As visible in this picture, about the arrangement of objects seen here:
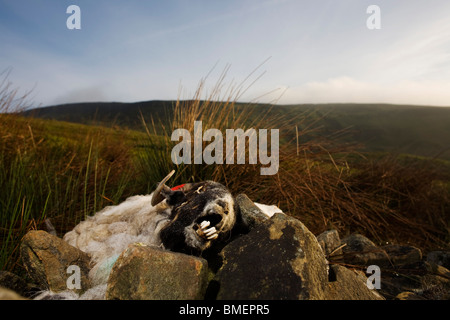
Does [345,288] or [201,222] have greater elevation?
[201,222]

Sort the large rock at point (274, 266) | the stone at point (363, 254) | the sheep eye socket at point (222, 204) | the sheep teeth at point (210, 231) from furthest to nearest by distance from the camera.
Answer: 1. the stone at point (363, 254)
2. the sheep eye socket at point (222, 204)
3. the sheep teeth at point (210, 231)
4. the large rock at point (274, 266)

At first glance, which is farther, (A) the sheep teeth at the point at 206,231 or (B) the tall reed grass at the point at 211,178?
(B) the tall reed grass at the point at 211,178

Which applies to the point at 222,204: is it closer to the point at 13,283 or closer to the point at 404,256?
the point at 13,283

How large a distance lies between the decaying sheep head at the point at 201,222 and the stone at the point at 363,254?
1.64 meters

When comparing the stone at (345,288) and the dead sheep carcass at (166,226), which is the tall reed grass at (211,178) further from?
the stone at (345,288)

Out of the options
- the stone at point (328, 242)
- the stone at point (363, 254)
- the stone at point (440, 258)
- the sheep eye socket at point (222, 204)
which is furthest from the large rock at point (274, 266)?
the stone at point (440, 258)

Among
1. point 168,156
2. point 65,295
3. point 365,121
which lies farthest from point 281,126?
point 365,121

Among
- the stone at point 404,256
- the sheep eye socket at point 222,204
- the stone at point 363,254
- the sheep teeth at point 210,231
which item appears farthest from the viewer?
the stone at point 404,256

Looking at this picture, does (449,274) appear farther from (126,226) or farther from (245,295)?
(126,226)

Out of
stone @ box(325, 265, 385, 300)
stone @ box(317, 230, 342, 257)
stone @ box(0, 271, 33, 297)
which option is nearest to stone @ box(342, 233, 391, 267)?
stone @ box(317, 230, 342, 257)

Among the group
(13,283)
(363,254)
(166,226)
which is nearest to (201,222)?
(166,226)

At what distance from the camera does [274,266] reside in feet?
5.45

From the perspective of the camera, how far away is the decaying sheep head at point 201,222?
199 centimetres

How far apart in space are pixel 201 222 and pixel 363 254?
7.21ft
